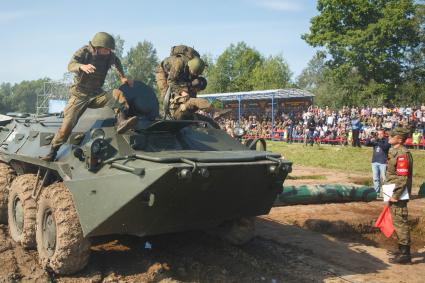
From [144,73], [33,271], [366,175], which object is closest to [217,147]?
[33,271]

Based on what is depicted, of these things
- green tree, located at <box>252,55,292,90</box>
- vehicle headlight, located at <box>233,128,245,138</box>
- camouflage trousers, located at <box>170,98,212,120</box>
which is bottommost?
vehicle headlight, located at <box>233,128,245,138</box>

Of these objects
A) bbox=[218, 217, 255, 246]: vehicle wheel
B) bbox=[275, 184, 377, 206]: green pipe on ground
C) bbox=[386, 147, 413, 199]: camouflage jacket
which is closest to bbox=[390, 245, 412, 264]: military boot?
bbox=[386, 147, 413, 199]: camouflage jacket

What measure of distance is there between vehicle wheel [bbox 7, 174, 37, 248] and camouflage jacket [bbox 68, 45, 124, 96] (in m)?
1.29

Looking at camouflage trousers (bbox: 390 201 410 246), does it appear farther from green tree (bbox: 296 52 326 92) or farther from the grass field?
green tree (bbox: 296 52 326 92)

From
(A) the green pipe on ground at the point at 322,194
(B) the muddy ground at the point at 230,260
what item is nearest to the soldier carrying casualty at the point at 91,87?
(B) the muddy ground at the point at 230,260

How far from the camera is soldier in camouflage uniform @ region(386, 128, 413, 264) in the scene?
20.6 feet

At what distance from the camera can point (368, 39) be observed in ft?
97.2

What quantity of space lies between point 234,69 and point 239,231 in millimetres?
53338

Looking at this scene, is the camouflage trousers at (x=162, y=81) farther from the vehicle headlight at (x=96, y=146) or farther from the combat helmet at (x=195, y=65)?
the vehicle headlight at (x=96, y=146)

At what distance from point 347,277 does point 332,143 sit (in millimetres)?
16278

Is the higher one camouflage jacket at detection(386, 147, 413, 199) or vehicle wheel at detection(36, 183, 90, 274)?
camouflage jacket at detection(386, 147, 413, 199)

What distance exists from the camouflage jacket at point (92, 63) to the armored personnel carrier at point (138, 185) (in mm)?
314

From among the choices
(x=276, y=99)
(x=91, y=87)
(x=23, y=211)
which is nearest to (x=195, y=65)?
(x=91, y=87)

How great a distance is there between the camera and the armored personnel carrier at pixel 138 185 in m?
4.52
